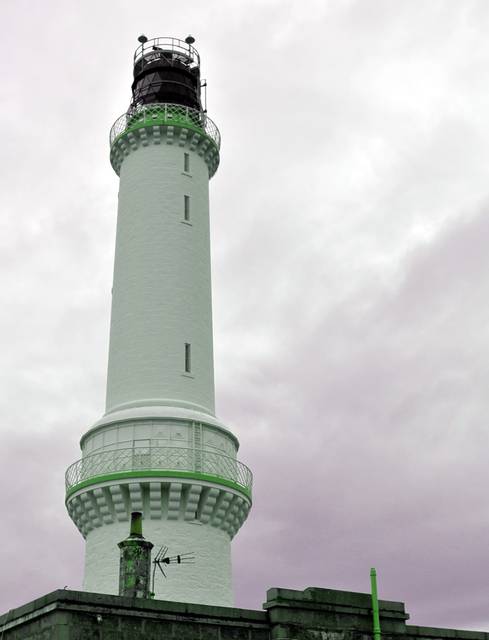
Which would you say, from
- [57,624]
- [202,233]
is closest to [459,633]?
[57,624]

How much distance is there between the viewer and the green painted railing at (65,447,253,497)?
29.4 m

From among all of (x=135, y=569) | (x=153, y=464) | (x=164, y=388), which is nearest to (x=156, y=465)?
(x=153, y=464)

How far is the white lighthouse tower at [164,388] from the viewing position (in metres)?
29.2

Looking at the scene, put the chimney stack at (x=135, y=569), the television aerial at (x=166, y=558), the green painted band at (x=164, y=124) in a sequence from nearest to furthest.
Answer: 1. the chimney stack at (x=135, y=569)
2. the television aerial at (x=166, y=558)
3. the green painted band at (x=164, y=124)

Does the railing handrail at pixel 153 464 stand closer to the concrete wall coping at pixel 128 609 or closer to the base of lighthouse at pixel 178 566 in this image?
the base of lighthouse at pixel 178 566

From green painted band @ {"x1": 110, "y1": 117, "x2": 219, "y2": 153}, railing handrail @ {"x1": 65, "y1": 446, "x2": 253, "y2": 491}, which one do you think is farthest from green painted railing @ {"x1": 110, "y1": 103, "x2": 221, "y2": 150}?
railing handrail @ {"x1": 65, "y1": 446, "x2": 253, "y2": 491}

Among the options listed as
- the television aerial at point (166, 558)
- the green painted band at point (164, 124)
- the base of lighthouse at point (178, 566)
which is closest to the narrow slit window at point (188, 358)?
the base of lighthouse at point (178, 566)

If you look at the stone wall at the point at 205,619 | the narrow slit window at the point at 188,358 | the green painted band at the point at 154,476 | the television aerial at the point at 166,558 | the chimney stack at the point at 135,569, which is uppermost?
the narrow slit window at the point at 188,358

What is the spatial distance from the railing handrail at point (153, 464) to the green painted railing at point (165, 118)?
13373 millimetres

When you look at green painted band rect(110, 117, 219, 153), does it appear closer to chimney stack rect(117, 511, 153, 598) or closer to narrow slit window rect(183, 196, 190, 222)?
narrow slit window rect(183, 196, 190, 222)

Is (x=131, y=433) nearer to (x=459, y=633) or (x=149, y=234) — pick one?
(x=149, y=234)

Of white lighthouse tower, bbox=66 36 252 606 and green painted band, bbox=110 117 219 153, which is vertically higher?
green painted band, bbox=110 117 219 153

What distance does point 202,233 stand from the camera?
35.2m

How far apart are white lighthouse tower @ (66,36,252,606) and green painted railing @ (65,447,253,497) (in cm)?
4
